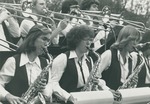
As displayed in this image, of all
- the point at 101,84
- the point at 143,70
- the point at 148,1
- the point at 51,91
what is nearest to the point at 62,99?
the point at 51,91

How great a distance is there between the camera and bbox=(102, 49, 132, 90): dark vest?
546 cm

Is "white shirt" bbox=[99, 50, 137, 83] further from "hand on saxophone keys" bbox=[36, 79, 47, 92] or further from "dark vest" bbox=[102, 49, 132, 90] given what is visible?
"hand on saxophone keys" bbox=[36, 79, 47, 92]

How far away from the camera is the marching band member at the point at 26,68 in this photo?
412 centimetres

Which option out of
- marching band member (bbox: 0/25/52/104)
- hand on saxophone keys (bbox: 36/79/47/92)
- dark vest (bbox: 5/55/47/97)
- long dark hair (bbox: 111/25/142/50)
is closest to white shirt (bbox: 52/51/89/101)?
marching band member (bbox: 0/25/52/104)

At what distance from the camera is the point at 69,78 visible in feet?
15.4

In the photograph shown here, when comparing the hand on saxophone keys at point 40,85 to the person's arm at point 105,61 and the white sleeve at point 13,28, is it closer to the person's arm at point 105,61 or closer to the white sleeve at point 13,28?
the person's arm at point 105,61

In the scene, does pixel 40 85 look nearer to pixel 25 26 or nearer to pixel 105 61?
pixel 105 61

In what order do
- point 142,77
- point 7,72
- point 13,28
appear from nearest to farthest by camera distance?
1. point 7,72
2. point 13,28
3. point 142,77

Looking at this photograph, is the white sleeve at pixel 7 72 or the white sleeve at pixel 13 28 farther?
the white sleeve at pixel 13 28

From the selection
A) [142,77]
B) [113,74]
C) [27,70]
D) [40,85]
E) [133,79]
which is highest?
[27,70]

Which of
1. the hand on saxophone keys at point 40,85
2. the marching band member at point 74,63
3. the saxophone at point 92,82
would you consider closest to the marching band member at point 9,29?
the marching band member at point 74,63

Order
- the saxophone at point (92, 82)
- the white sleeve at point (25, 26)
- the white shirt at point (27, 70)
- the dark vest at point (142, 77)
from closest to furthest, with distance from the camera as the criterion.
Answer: the white shirt at point (27, 70) → the saxophone at point (92, 82) → the white sleeve at point (25, 26) → the dark vest at point (142, 77)

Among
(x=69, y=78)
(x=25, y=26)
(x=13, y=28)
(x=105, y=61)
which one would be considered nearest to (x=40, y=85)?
(x=69, y=78)

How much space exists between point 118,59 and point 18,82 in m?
1.82
